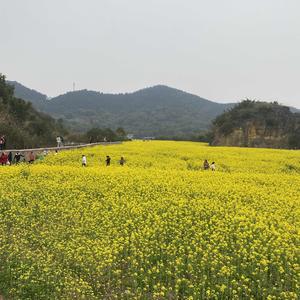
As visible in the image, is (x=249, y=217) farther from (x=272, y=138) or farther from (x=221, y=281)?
(x=272, y=138)

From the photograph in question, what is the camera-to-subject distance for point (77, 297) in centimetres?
848

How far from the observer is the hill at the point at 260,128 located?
76.6 meters

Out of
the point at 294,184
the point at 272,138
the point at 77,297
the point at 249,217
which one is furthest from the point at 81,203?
the point at 272,138

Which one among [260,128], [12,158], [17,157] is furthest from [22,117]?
[260,128]

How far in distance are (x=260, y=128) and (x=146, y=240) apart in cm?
7224

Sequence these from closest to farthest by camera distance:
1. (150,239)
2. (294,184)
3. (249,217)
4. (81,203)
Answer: (150,239) < (249,217) < (81,203) < (294,184)

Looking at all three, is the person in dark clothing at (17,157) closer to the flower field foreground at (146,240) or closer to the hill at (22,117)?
the flower field foreground at (146,240)

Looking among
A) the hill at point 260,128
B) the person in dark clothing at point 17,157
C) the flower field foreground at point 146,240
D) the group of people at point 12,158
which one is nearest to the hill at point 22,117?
the group of people at point 12,158

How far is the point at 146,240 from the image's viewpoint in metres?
10.8

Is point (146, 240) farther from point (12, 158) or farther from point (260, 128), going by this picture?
point (260, 128)

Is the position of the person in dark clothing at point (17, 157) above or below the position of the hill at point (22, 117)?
below

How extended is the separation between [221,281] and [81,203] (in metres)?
7.71

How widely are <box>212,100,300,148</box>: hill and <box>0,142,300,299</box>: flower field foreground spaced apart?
59.3m

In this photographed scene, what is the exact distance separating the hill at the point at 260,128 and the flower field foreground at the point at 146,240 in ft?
195
